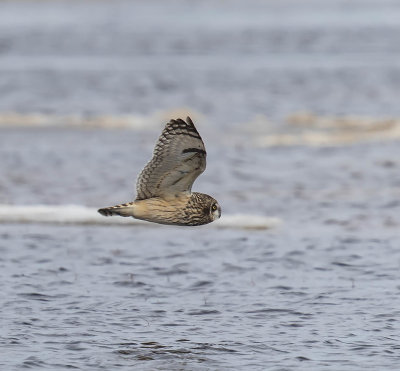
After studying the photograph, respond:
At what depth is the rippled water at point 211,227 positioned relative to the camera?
10.4 metres

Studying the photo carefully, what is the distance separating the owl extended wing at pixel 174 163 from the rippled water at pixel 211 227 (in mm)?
1309

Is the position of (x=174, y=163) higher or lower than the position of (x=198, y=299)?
higher

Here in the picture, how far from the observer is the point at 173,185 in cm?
1074

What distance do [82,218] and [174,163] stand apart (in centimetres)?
591

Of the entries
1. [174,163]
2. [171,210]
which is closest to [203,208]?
[171,210]

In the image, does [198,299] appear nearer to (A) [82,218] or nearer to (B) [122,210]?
(B) [122,210]

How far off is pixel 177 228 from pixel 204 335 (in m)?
5.44

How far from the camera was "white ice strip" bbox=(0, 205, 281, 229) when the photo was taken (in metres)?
15.9

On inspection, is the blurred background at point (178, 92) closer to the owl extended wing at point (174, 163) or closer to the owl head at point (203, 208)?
the owl head at point (203, 208)

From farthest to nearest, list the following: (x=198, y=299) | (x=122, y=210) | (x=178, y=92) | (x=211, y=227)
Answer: (x=178, y=92)
(x=211, y=227)
(x=198, y=299)
(x=122, y=210)

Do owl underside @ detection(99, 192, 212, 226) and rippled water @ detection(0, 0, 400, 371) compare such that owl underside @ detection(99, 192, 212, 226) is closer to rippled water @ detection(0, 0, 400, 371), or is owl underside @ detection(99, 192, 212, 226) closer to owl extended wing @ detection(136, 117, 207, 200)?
owl extended wing @ detection(136, 117, 207, 200)

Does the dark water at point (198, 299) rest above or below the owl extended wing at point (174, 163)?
below

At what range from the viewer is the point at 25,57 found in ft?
126

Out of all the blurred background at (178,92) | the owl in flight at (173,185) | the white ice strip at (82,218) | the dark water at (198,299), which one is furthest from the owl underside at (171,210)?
the blurred background at (178,92)
